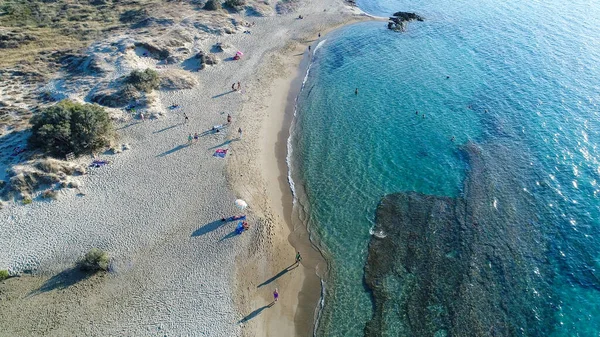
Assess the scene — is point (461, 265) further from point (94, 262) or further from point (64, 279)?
point (64, 279)

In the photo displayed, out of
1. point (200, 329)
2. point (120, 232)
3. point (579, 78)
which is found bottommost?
point (200, 329)

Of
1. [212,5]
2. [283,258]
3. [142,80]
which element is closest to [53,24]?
[212,5]

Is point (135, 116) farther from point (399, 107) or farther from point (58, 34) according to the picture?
point (399, 107)

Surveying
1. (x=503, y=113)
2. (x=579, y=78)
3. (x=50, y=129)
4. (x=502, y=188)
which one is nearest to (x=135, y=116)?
(x=50, y=129)

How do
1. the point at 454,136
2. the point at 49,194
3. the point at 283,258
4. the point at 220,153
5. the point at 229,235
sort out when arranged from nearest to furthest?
the point at 283,258
the point at 229,235
the point at 49,194
the point at 220,153
the point at 454,136

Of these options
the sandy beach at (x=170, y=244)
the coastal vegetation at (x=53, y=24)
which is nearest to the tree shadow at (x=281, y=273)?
the sandy beach at (x=170, y=244)

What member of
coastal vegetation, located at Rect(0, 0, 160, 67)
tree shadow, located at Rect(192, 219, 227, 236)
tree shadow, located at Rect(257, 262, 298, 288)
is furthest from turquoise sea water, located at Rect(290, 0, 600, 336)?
coastal vegetation, located at Rect(0, 0, 160, 67)
